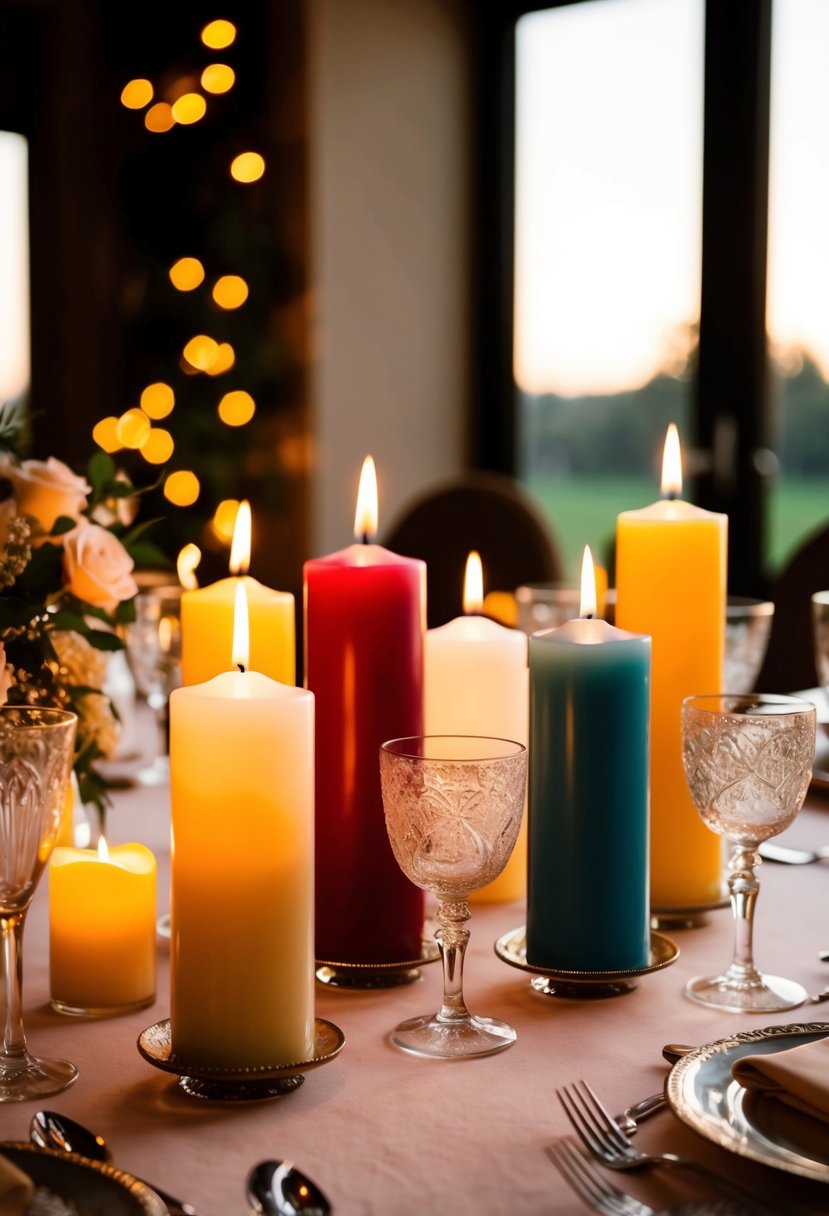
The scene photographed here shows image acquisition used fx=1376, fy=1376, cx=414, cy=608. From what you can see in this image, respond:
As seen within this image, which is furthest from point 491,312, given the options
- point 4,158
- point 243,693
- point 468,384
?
point 243,693

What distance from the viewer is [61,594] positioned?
3.59 ft

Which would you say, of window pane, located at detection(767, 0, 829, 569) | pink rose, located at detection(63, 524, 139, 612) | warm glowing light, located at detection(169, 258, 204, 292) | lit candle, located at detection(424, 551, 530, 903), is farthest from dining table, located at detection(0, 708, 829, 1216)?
warm glowing light, located at detection(169, 258, 204, 292)

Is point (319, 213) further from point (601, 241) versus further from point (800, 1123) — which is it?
point (800, 1123)

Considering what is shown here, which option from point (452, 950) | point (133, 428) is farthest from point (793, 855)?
point (133, 428)

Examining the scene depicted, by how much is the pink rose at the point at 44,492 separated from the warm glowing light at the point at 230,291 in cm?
340

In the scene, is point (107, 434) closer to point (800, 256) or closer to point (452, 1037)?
point (800, 256)

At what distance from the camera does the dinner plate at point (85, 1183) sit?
1.88ft

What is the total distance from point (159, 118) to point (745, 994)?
4328mm

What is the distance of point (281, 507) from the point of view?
14.5 feet

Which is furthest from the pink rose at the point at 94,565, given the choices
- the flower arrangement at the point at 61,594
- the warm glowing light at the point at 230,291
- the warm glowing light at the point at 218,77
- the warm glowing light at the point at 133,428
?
the warm glowing light at the point at 218,77

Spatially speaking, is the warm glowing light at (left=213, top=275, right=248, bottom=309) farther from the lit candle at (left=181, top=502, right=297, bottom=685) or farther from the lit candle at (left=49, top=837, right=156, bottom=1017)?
the lit candle at (left=49, top=837, right=156, bottom=1017)

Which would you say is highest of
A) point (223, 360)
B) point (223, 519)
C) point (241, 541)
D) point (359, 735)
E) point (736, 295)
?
point (736, 295)

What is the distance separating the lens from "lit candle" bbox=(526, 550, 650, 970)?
2.85ft

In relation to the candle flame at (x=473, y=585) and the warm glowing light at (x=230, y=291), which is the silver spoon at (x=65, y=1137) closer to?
the candle flame at (x=473, y=585)
